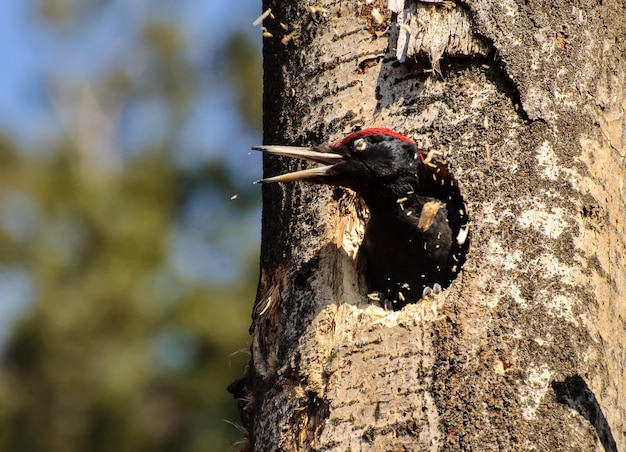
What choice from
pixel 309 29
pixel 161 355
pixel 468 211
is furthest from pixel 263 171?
pixel 161 355

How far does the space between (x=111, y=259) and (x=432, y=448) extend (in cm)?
553

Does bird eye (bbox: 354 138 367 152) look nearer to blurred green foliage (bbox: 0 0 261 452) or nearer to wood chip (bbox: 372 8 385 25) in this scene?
wood chip (bbox: 372 8 385 25)

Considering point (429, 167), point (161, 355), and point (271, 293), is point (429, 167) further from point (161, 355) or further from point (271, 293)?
point (161, 355)

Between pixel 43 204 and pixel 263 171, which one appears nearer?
pixel 263 171

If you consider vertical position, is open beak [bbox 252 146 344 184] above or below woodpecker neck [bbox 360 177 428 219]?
above

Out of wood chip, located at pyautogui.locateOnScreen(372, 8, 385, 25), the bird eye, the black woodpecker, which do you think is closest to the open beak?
the black woodpecker

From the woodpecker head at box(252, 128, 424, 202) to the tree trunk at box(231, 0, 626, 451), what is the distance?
0.21 feet

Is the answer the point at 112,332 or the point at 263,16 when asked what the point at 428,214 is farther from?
the point at 112,332

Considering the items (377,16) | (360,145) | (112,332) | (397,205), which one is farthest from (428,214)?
(112,332)

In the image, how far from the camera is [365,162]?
390cm

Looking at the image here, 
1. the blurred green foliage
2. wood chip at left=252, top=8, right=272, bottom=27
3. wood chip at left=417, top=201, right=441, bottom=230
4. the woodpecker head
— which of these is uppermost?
wood chip at left=252, top=8, right=272, bottom=27

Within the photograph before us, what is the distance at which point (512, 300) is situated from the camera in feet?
9.71

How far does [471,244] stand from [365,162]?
910 millimetres

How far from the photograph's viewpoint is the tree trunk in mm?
2834
